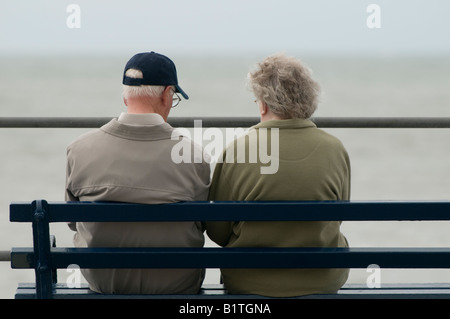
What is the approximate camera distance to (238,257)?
247 cm

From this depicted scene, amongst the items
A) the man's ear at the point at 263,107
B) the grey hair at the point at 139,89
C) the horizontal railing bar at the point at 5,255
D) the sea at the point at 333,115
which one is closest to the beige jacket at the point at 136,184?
the grey hair at the point at 139,89

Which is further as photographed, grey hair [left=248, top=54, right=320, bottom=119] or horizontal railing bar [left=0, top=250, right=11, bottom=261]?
horizontal railing bar [left=0, top=250, right=11, bottom=261]

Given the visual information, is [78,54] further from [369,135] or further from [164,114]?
[164,114]

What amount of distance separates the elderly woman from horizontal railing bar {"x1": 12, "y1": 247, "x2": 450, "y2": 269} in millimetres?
98

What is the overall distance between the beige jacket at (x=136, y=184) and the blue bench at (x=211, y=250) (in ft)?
0.22

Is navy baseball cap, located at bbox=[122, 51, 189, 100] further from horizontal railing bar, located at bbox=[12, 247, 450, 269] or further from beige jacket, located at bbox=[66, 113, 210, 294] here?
horizontal railing bar, located at bbox=[12, 247, 450, 269]

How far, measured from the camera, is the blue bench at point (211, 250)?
94.1 inches

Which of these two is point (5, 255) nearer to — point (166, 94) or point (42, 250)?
point (42, 250)

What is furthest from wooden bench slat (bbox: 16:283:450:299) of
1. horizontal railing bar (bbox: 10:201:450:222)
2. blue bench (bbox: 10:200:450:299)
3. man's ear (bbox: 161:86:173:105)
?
man's ear (bbox: 161:86:173:105)

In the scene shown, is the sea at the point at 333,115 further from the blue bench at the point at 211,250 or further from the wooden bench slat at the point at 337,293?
the blue bench at the point at 211,250

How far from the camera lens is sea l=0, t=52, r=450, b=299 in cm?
1132

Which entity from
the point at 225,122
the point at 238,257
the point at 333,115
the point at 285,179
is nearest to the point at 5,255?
the point at 225,122

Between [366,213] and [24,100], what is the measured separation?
38715 millimetres
